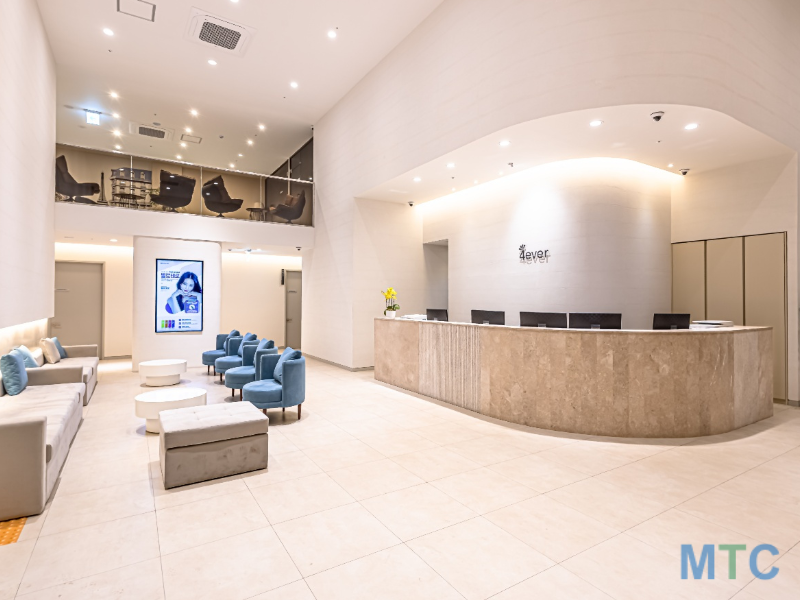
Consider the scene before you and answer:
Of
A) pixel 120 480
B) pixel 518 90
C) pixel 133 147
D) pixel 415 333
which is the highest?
pixel 133 147

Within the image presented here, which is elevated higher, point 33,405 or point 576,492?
point 33,405

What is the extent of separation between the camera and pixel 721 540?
288 cm

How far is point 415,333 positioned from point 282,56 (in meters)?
6.50

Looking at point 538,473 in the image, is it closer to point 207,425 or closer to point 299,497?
point 299,497

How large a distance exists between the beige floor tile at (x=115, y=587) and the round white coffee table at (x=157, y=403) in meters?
2.73

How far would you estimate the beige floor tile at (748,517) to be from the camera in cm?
294

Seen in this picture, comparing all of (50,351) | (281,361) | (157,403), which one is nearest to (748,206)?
(281,361)

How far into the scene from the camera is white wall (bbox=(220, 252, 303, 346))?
13.2 metres

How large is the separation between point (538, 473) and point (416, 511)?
139 centimetres

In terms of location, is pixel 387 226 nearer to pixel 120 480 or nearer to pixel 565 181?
pixel 565 181

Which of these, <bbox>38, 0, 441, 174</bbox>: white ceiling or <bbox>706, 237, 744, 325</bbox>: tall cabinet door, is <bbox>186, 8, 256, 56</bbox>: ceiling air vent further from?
<bbox>706, 237, 744, 325</bbox>: tall cabinet door

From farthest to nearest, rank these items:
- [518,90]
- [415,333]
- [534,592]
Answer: [415,333] → [518,90] → [534,592]

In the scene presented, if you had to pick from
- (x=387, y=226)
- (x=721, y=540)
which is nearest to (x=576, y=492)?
(x=721, y=540)

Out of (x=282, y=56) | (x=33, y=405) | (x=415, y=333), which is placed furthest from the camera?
(x=282, y=56)
